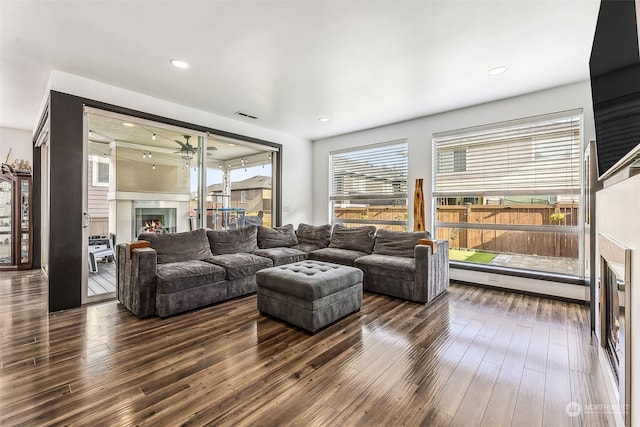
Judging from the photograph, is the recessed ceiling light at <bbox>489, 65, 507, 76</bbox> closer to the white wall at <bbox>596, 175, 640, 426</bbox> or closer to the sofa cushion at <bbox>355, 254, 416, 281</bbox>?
the white wall at <bbox>596, 175, 640, 426</bbox>

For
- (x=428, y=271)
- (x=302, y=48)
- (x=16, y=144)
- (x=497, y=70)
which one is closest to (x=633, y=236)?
(x=428, y=271)

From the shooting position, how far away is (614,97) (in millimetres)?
1530

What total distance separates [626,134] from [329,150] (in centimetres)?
492

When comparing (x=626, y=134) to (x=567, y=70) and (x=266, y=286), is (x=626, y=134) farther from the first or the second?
(x=266, y=286)

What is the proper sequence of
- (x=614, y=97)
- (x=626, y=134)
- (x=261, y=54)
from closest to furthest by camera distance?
1. (x=626, y=134)
2. (x=614, y=97)
3. (x=261, y=54)

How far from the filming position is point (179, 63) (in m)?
2.92

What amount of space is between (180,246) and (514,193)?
450cm

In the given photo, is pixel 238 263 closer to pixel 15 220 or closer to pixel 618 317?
pixel 618 317

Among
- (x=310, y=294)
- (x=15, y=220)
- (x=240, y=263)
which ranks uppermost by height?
(x=15, y=220)

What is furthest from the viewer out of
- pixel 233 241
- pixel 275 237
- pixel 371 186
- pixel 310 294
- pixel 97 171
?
pixel 371 186

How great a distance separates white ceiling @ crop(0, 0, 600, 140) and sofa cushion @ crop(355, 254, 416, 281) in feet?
7.17

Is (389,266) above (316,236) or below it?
below

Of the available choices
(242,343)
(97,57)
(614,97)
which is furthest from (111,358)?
(614,97)

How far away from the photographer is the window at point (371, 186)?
5.01 metres
